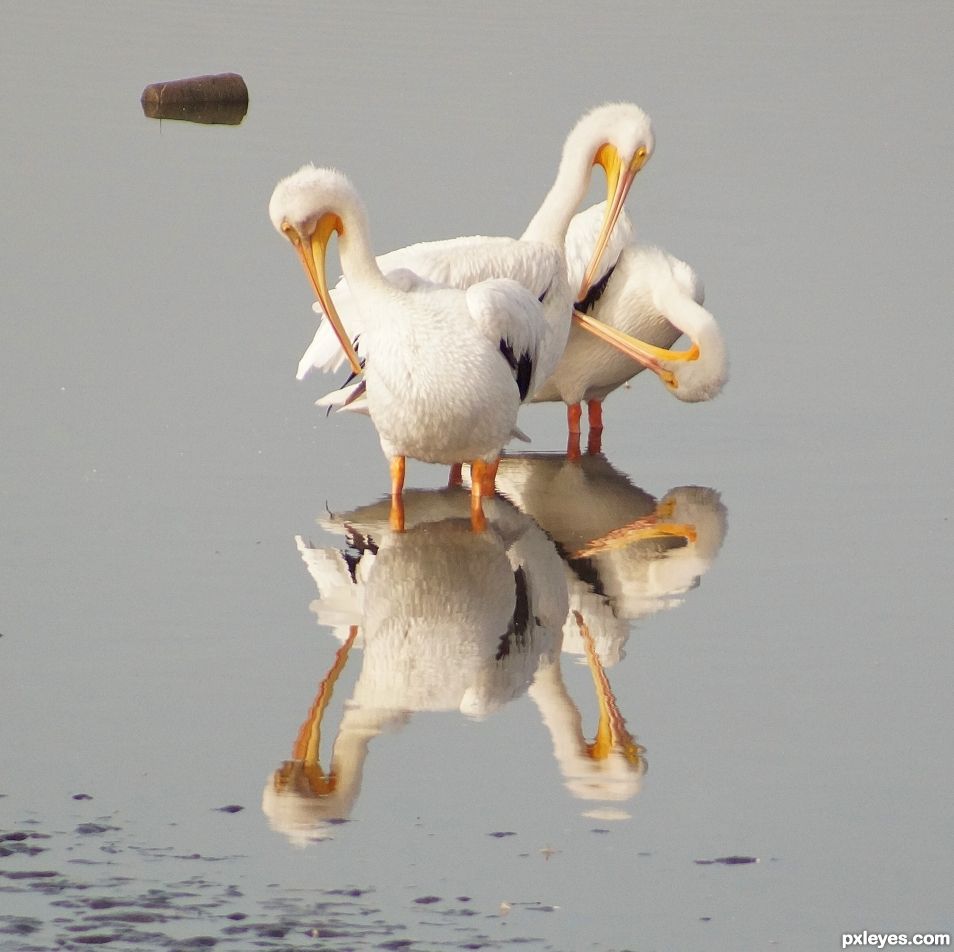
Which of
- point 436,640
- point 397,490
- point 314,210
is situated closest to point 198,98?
point 314,210

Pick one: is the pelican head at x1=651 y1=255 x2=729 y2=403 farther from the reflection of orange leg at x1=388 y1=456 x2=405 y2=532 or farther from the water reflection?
the reflection of orange leg at x1=388 y1=456 x2=405 y2=532

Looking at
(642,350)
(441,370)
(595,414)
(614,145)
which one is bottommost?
(595,414)

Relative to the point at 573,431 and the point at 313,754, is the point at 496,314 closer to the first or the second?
the point at 573,431

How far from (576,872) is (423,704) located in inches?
38.9

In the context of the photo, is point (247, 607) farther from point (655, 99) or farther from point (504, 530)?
point (655, 99)

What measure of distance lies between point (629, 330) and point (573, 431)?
1.86 feet

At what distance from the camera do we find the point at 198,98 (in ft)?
47.5

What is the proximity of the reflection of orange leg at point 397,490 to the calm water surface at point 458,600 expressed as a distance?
0.06 meters

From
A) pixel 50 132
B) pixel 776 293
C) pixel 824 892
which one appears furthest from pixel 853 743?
pixel 50 132

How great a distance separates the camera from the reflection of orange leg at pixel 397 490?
6855mm

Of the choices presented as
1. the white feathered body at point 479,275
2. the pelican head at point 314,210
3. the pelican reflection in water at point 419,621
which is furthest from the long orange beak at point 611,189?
the pelican head at point 314,210

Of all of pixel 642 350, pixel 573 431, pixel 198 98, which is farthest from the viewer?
pixel 198 98

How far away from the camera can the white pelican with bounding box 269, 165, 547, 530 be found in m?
6.65

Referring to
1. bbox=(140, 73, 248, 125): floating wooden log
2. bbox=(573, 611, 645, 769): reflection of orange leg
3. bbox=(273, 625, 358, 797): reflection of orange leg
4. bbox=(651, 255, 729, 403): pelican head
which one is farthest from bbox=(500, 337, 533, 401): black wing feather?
bbox=(140, 73, 248, 125): floating wooden log
